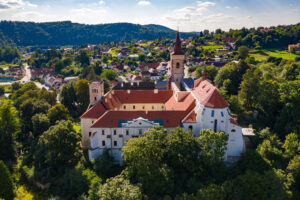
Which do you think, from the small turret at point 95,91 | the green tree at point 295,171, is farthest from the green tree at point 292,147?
the small turret at point 95,91

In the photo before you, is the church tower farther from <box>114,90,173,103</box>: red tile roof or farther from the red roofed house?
the red roofed house

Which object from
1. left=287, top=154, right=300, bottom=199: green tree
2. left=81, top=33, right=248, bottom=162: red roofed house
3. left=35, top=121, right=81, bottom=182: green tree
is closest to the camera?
left=287, top=154, right=300, bottom=199: green tree

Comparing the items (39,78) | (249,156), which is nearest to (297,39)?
(249,156)

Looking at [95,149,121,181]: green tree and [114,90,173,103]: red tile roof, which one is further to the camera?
[114,90,173,103]: red tile roof

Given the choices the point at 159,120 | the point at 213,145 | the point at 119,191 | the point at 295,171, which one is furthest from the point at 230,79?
the point at 119,191

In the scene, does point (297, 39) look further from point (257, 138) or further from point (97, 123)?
point (97, 123)

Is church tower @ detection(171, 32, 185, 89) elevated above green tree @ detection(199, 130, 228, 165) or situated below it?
above

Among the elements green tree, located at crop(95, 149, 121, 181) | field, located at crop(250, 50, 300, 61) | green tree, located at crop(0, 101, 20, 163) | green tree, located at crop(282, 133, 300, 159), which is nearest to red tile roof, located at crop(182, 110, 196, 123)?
green tree, located at crop(95, 149, 121, 181)
